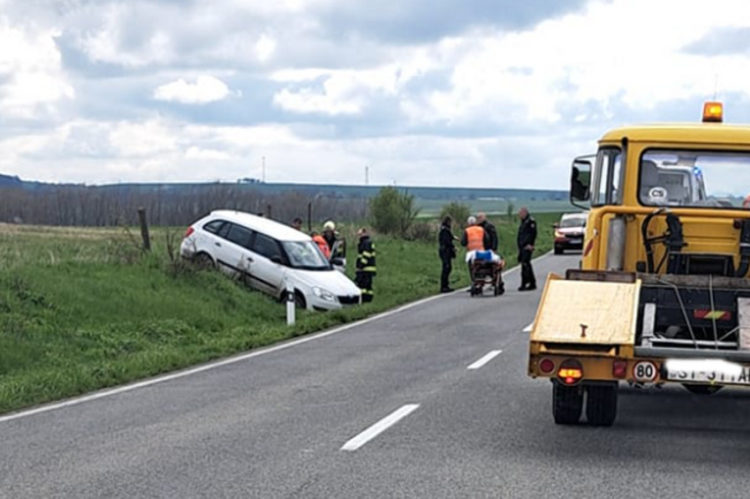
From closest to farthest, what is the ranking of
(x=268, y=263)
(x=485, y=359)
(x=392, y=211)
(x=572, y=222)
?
1. (x=485, y=359)
2. (x=268, y=263)
3. (x=572, y=222)
4. (x=392, y=211)

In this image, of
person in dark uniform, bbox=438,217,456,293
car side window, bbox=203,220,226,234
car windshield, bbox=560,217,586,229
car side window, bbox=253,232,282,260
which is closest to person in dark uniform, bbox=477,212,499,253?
person in dark uniform, bbox=438,217,456,293

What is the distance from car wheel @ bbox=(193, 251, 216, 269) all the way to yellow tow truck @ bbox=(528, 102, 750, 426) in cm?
1398

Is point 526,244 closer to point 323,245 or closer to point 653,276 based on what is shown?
point 323,245

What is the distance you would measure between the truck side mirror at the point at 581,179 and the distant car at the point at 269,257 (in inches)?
489

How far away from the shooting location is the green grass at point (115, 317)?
14609 mm

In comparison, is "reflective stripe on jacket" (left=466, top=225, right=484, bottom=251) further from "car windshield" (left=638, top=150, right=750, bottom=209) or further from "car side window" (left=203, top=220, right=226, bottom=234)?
"car windshield" (left=638, top=150, right=750, bottom=209)

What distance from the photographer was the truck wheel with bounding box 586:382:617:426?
970cm

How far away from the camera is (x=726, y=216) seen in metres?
10.5

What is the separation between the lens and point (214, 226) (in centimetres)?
2545

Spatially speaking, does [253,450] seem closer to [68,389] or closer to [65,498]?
[65,498]

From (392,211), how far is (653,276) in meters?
41.1

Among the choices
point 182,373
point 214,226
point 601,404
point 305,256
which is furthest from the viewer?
point 214,226

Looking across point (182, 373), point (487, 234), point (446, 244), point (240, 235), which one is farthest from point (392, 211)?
point (182, 373)

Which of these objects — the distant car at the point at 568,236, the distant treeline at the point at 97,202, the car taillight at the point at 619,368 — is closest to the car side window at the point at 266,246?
the car taillight at the point at 619,368
